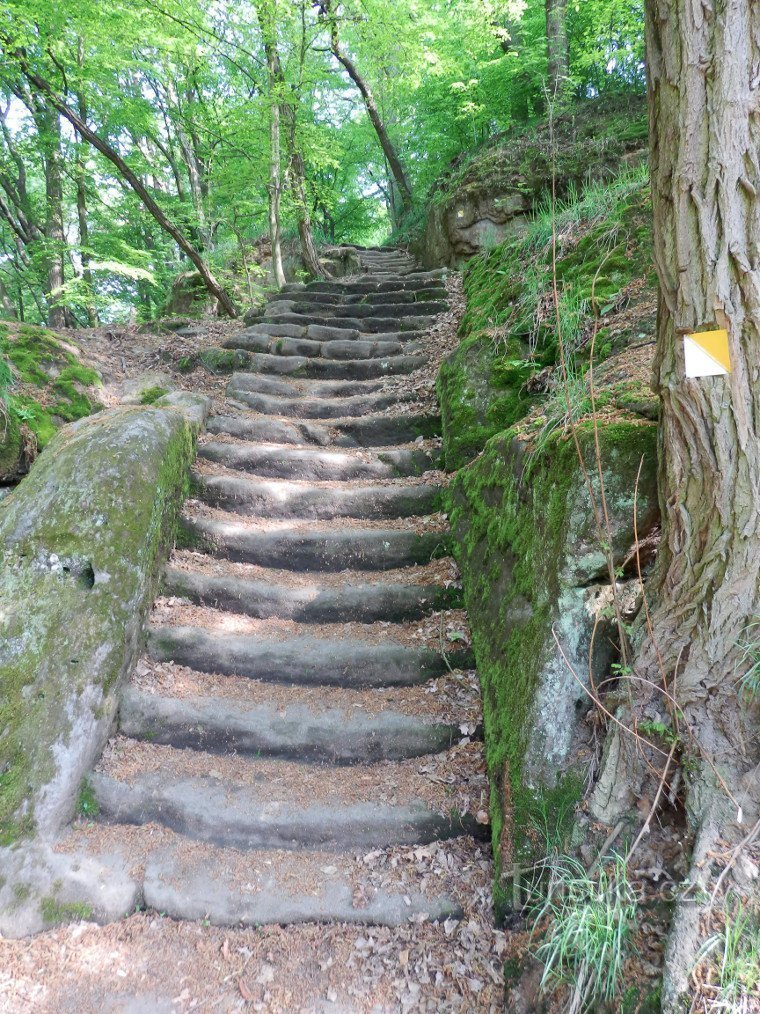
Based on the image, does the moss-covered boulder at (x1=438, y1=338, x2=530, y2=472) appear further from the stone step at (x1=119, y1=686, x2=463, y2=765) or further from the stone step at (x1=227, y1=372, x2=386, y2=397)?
the stone step at (x1=119, y1=686, x2=463, y2=765)

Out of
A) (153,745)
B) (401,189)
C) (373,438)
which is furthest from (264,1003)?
(401,189)

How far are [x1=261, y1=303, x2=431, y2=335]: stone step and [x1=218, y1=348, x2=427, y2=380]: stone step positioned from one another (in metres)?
1.15

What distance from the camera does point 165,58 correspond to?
8773mm

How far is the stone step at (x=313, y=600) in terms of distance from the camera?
136 inches

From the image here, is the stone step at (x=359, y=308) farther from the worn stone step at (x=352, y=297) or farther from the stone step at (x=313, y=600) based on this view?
the stone step at (x=313, y=600)

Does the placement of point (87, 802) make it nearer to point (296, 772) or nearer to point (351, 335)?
point (296, 772)

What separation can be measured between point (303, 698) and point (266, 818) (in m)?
0.64

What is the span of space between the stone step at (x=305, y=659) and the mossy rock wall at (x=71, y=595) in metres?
0.25

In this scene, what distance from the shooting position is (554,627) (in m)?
2.20

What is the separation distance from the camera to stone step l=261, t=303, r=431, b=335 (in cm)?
702

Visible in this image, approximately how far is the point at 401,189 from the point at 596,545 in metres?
15.2

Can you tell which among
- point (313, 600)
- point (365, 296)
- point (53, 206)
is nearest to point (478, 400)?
point (313, 600)

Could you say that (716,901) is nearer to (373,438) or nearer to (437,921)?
(437,921)

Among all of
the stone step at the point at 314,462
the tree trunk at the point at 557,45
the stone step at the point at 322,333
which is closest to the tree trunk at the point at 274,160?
the stone step at the point at 322,333
